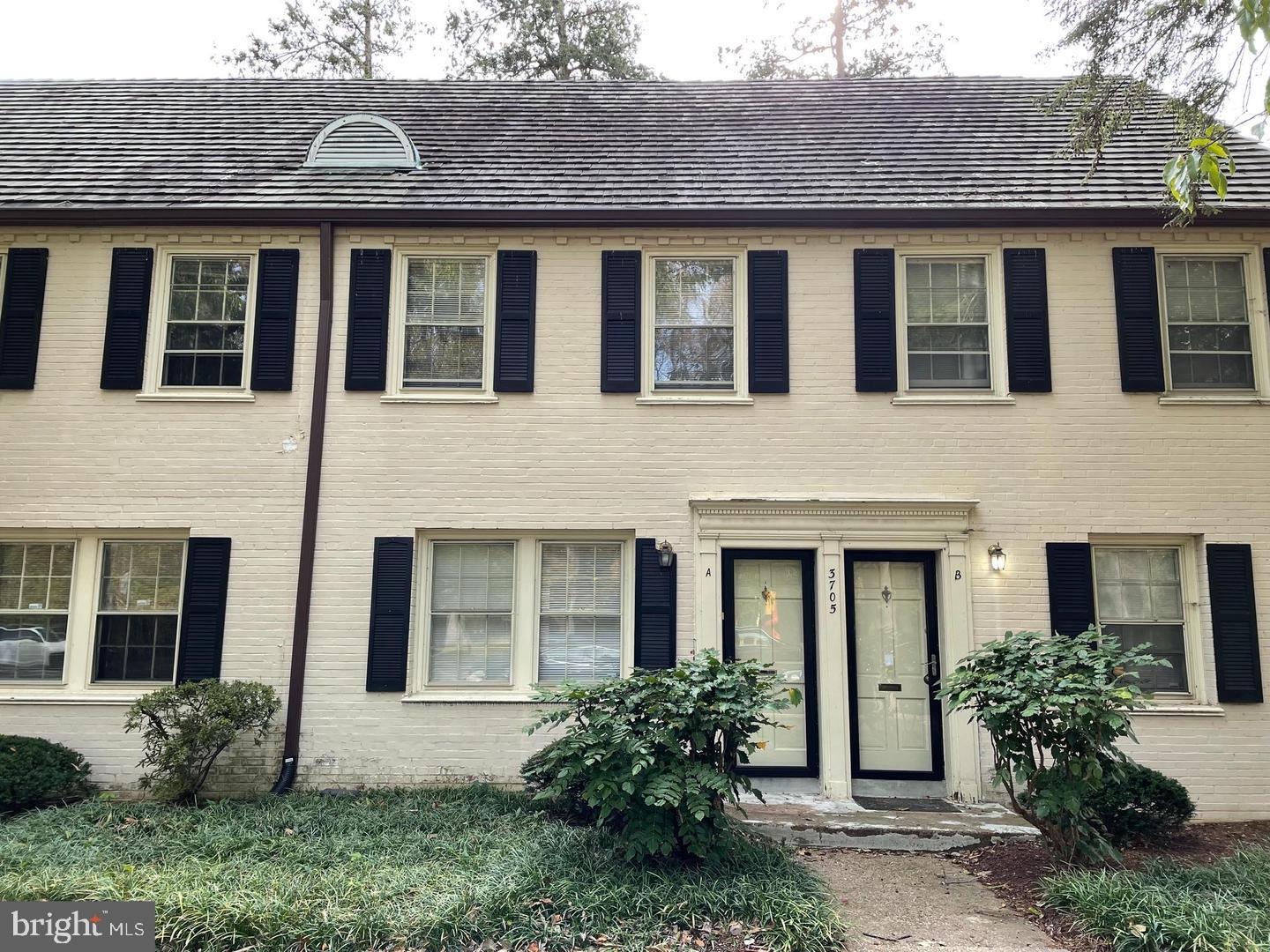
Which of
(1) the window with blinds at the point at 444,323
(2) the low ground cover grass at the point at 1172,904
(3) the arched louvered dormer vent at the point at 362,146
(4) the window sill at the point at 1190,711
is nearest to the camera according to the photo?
(2) the low ground cover grass at the point at 1172,904

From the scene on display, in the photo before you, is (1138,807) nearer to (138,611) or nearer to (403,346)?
(403,346)

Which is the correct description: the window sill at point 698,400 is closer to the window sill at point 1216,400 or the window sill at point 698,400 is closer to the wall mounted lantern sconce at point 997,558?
the wall mounted lantern sconce at point 997,558

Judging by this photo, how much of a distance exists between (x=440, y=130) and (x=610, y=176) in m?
2.58

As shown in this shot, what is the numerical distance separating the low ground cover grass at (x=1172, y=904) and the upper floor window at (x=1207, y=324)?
15.0 feet

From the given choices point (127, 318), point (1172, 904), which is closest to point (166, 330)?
point (127, 318)

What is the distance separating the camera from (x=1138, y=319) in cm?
799

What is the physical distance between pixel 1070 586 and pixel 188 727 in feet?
26.3

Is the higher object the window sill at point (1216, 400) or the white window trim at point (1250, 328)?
the white window trim at point (1250, 328)

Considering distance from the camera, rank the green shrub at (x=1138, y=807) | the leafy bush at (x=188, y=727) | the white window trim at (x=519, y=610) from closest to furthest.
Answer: the green shrub at (x=1138, y=807), the leafy bush at (x=188, y=727), the white window trim at (x=519, y=610)

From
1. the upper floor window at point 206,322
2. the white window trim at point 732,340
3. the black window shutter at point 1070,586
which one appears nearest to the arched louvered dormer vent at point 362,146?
the upper floor window at point 206,322

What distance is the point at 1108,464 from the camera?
25.8ft

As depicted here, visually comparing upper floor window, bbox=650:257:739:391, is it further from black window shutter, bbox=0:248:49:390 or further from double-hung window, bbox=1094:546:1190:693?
black window shutter, bbox=0:248:49:390

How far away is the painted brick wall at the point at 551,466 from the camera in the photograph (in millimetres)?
7676

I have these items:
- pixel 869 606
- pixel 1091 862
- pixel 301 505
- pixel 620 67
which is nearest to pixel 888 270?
pixel 869 606
